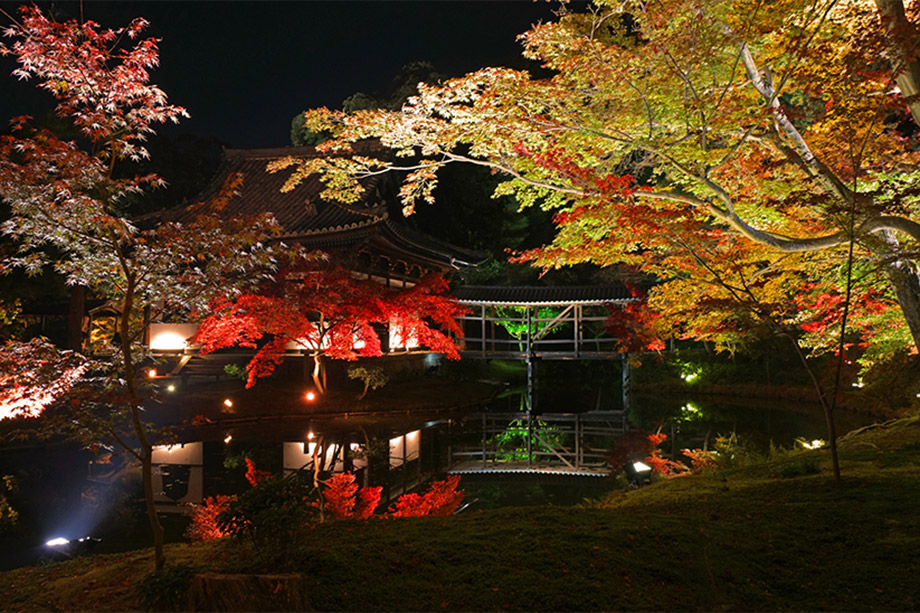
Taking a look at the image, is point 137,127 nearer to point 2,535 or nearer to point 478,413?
point 2,535

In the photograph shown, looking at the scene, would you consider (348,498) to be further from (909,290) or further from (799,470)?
(909,290)

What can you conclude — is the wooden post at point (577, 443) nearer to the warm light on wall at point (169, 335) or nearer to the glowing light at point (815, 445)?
the glowing light at point (815, 445)

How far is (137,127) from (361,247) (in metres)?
13.0

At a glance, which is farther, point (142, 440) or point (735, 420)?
point (735, 420)

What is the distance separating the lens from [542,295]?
2155cm

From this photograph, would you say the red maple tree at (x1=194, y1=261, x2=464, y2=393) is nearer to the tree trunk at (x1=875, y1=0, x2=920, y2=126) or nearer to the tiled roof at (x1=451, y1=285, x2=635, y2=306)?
the tiled roof at (x1=451, y1=285, x2=635, y2=306)

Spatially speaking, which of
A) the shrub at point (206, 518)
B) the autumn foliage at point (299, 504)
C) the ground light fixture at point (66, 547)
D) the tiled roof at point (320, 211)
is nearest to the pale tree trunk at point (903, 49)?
the autumn foliage at point (299, 504)

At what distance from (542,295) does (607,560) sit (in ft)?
58.8

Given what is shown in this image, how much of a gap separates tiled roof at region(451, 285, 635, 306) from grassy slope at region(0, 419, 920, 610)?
1562 cm

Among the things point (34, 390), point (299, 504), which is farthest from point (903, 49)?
point (34, 390)

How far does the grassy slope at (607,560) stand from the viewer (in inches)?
136

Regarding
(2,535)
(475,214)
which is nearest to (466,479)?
(2,535)

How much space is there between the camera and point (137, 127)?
4.68m

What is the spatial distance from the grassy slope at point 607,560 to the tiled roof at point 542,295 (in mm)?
15617
